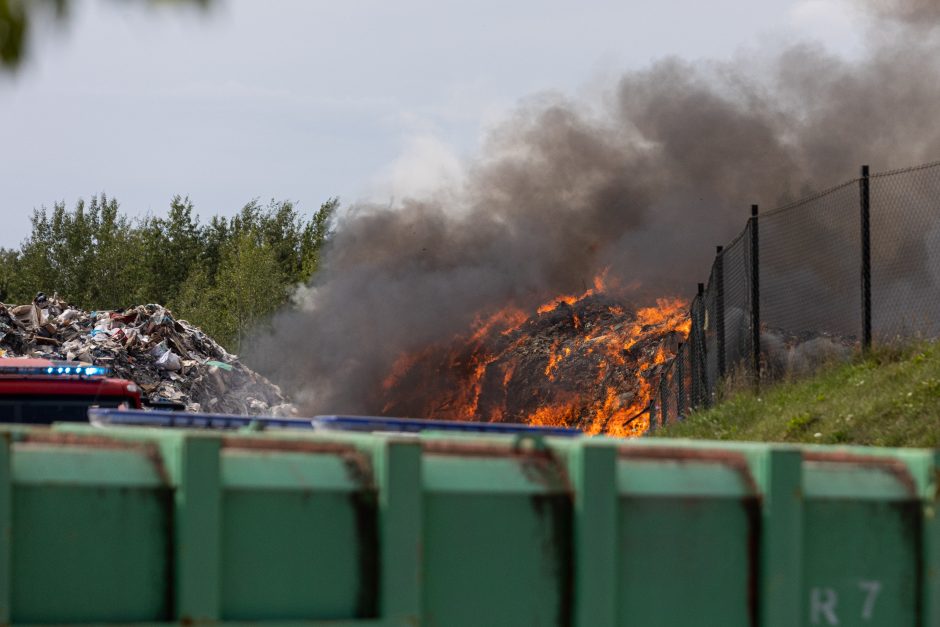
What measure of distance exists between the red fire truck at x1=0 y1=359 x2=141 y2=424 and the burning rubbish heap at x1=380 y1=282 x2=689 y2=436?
14652 mm

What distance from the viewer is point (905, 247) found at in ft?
89.4

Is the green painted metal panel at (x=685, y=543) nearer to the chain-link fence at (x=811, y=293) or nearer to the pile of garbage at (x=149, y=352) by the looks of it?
the chain-link fence at (x=811, y=293)

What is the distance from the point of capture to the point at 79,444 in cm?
369

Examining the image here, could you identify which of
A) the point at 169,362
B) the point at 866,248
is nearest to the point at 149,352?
the point at 169,362

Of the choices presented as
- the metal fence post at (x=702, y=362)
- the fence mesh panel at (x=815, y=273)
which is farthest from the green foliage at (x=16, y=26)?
the fence mesh panel at (x=815, y=273)

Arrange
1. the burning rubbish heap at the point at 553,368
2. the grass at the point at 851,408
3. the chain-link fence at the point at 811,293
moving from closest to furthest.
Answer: the grass at the point at 851,408, the chain-link fence at the point at 811,293, the burning rubbish heap at the point at 553,368

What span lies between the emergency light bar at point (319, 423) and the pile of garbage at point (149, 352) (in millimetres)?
21169

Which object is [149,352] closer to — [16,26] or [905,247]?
[905,247]

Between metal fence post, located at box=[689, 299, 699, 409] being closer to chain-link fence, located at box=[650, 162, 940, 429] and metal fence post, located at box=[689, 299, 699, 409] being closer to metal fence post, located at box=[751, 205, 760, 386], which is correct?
chain-link fence, located at box=[650, 162, 940, 429]

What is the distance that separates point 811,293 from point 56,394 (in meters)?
19.6

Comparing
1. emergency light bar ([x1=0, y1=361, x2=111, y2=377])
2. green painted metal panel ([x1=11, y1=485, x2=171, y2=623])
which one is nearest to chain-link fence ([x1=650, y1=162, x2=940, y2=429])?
emergency light bar ([x1=0, y1=361, x2=111, y2=377])

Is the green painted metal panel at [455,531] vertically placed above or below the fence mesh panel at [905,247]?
below

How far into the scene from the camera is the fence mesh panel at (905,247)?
24094mm

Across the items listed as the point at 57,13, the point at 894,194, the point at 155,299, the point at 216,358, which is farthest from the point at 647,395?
the point at 155,299
